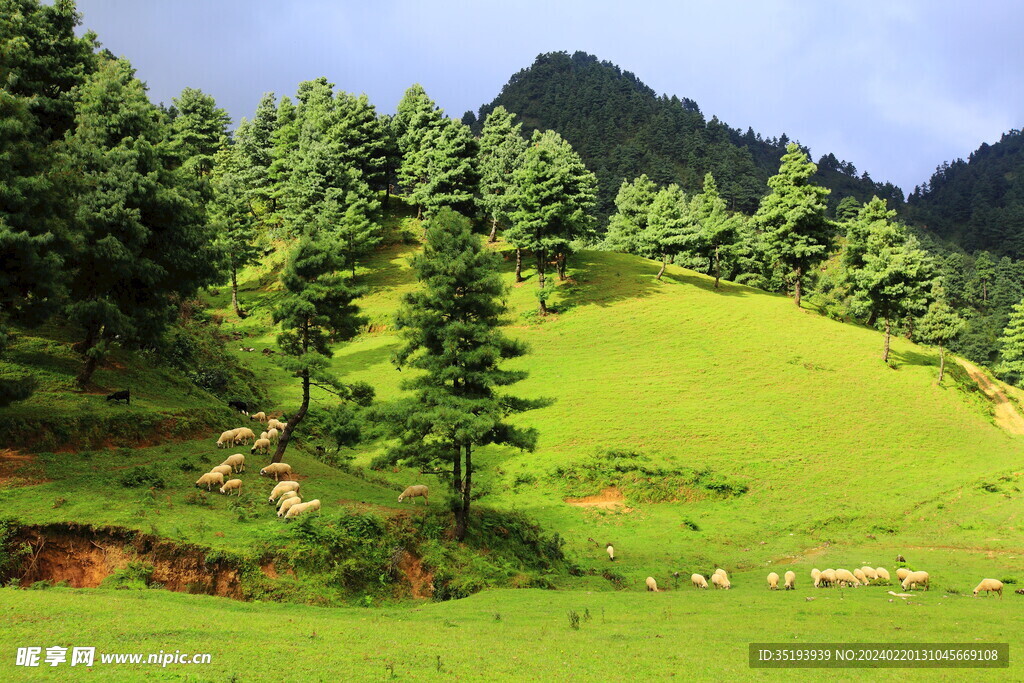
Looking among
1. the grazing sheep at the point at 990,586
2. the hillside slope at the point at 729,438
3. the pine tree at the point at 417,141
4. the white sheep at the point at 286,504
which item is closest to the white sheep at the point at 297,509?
the white sheep at the point at 286,504

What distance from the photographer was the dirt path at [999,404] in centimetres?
4219

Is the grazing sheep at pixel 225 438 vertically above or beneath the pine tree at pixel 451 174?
beneath

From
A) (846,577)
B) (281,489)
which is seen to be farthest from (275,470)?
(846,577)

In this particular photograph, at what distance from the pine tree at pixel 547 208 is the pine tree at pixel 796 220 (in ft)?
61.3

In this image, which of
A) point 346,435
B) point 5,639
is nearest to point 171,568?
point 5,639

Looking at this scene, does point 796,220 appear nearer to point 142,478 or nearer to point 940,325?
point 940,325

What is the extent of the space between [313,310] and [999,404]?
49772 mm

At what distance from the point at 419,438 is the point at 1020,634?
17890mm

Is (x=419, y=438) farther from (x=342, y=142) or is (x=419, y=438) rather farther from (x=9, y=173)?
(x=342, y=142)

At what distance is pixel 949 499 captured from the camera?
100ft

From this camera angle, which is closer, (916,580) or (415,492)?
(916,580)

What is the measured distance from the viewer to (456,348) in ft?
74.4

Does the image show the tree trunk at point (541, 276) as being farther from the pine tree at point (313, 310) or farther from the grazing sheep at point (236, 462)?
the grazing sheep at point (236, 462)

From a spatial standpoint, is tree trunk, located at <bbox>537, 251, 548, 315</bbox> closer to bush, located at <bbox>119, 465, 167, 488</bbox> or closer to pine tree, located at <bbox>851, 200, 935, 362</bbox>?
pine tree, located at <bbox>851, 200, 935, 362</bbox>
